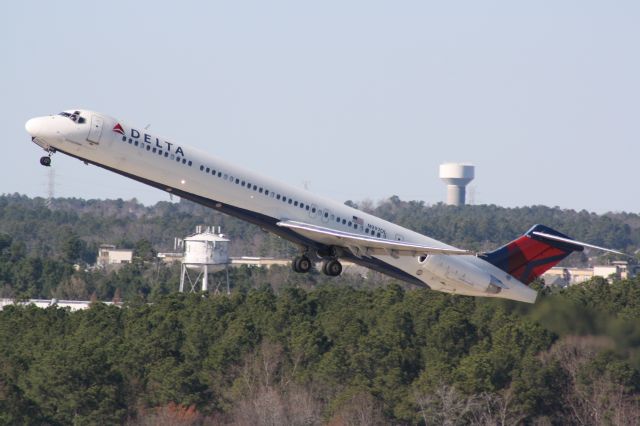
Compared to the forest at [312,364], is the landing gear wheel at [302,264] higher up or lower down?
higher up

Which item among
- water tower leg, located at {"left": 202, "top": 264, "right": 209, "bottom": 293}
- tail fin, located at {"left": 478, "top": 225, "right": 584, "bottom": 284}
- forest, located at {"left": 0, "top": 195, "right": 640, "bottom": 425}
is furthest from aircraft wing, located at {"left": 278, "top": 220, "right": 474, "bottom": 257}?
water tower leg, located at {"left": 202, "top": 264, "right": 209, "bottom": 293}

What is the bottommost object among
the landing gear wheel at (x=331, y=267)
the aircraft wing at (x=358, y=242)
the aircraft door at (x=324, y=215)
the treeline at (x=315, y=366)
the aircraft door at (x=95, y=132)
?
the treeline at (x=315, y=366)

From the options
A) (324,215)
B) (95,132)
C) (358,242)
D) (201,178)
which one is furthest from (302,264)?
(95,132)

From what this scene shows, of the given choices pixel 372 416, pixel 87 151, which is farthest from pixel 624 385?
pixel 87 151

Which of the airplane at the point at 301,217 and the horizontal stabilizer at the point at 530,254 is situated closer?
the airplane at the point at 301,217

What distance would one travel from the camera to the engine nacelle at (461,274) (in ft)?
213

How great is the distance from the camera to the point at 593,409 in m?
86.6

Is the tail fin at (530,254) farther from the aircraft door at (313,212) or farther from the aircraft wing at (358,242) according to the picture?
the aircraft door at (313,212)

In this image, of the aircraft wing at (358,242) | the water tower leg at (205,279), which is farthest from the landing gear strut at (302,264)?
the water tower leg at (205,279)

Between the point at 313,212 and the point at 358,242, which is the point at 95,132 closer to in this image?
the point at 313,212

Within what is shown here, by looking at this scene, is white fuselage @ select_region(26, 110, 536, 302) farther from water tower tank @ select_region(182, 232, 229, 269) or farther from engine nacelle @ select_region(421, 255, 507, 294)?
water tower tank @ select_region(182, 232, 229, 269)

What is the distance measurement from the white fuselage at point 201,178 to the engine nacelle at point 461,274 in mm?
1146

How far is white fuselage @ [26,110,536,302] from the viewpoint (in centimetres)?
5512

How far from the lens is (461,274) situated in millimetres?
65938
